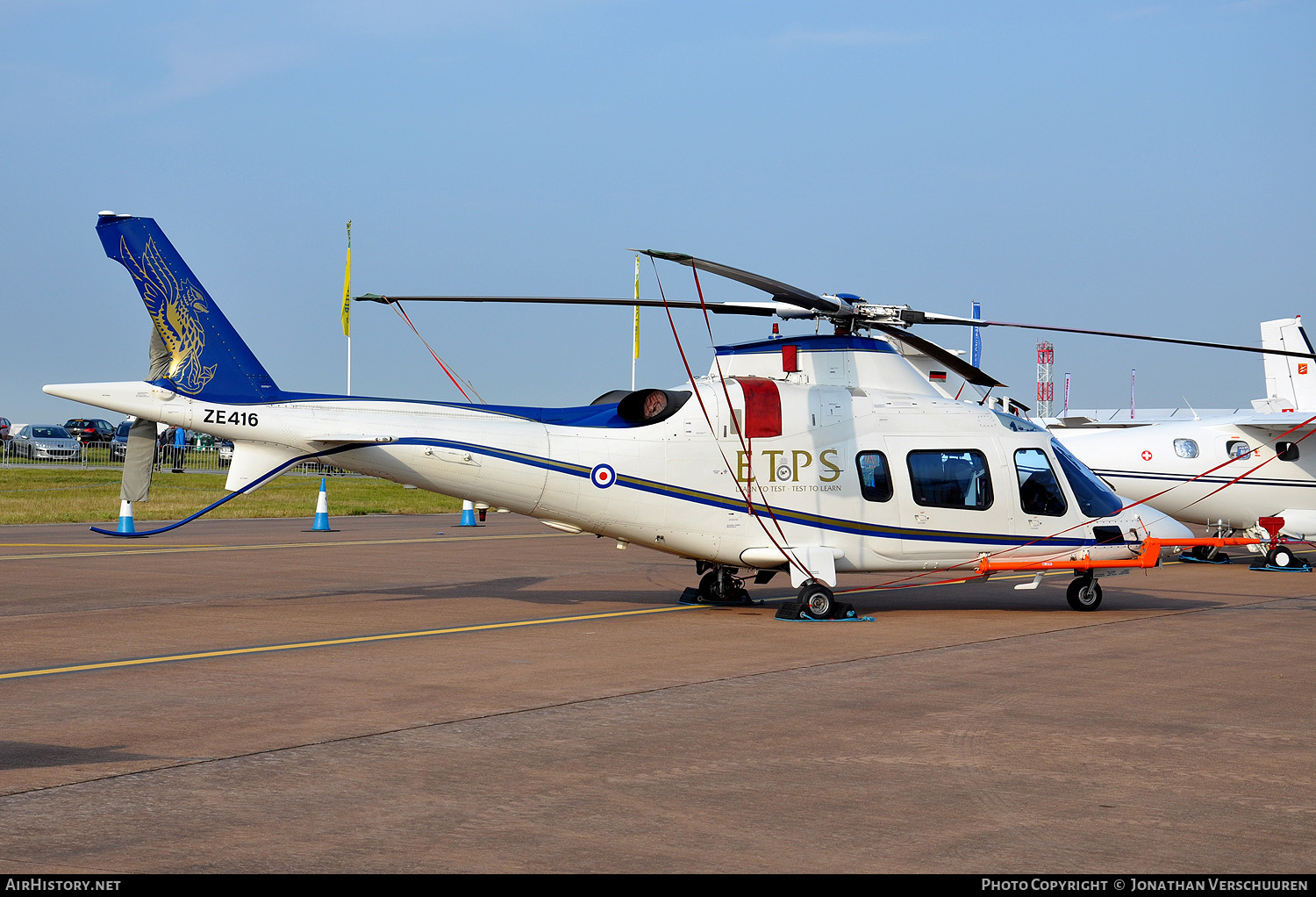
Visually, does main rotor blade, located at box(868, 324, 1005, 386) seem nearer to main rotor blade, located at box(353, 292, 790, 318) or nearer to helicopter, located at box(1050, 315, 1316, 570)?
main rotor blade, located at box(353, 292, 790, 318)

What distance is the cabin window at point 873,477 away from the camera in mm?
14938

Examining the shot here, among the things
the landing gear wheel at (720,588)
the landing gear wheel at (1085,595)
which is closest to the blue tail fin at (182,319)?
the landing gear wheel at (720,588)

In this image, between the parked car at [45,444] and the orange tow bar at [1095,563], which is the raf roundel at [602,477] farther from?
the parked car at [45,444]

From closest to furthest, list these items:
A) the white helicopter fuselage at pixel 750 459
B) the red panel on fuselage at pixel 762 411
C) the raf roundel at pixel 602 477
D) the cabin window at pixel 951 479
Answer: the white helicopter fuselage at pixel 750 459 < the raf roundel at pixel 602 477 < the red panel on fuselage at pixel 762 411 < the cabin window at pixel 951 479

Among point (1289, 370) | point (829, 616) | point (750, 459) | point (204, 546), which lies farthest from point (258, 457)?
point (1289, 370)

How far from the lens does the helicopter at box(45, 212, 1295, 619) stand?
45.8 feet

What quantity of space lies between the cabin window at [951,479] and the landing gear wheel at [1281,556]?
10661 millimetres

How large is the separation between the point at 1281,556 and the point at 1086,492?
955 cm

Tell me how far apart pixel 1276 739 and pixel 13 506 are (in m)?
33.6

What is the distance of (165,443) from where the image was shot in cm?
6156

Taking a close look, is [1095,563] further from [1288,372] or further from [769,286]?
[1288,372]

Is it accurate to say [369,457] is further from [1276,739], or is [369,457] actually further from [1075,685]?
[1276,739]

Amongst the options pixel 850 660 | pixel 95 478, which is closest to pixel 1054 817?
pixel 850 660

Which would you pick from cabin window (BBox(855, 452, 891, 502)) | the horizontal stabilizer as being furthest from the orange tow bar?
the horizontal stabilizer
